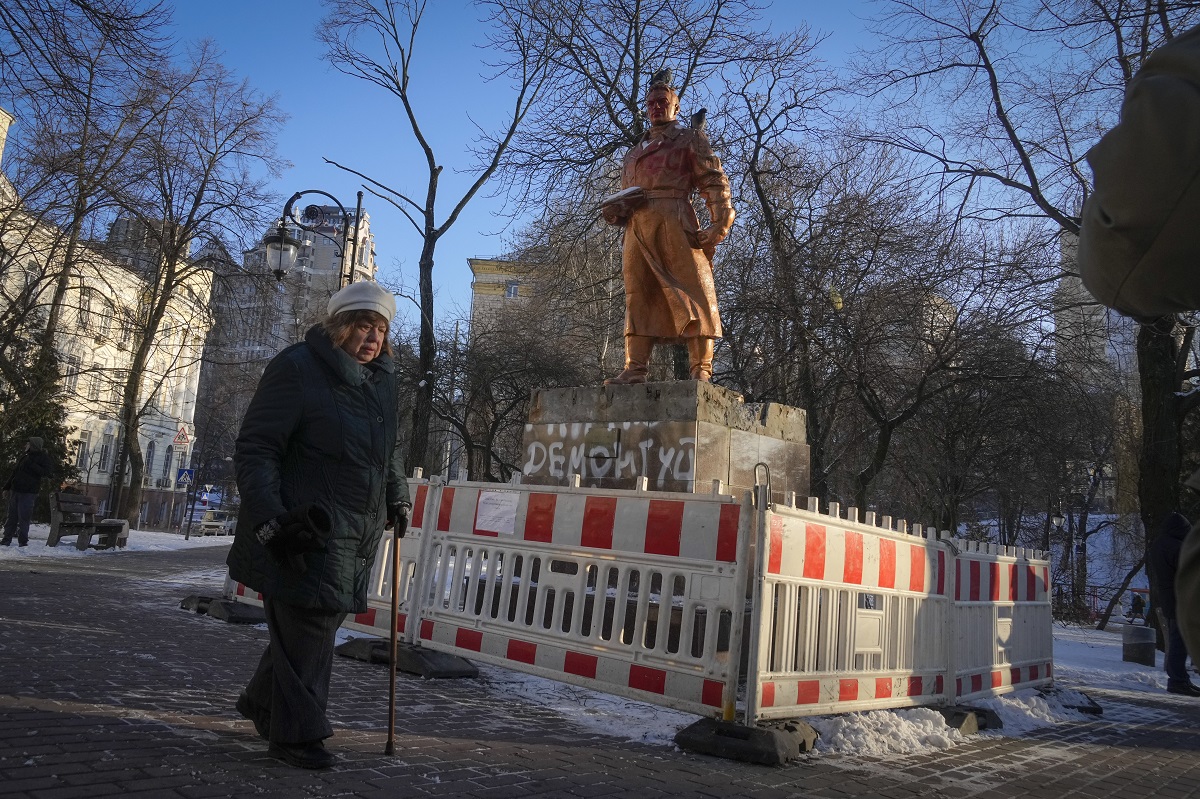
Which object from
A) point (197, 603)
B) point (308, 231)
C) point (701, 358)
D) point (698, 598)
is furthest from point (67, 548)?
point (698, 598)

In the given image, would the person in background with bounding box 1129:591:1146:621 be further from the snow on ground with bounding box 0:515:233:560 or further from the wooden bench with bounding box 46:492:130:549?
the wooden bench with bounding box 46:492:130:549

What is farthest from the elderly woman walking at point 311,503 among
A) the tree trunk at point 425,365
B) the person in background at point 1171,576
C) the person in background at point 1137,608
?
the person in background at point 1137,608

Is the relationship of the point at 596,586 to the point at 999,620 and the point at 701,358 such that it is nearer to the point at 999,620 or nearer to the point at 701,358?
the point at 701,358

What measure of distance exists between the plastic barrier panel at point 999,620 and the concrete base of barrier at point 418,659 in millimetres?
3635

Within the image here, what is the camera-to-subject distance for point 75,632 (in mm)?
6664

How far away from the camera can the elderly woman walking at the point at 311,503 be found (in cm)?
360

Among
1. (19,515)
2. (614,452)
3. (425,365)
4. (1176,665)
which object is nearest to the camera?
(614,452)

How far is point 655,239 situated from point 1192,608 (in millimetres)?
7419

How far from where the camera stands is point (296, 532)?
3.51 metres

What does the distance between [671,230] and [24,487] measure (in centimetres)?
1400

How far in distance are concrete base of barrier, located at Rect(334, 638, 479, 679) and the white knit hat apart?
113 inches

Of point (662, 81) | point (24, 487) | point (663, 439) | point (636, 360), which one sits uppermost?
point (662, 81)

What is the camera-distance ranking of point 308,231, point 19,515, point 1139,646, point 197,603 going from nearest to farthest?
point 197,603, point 1139,646, point 19,515, point 308,231

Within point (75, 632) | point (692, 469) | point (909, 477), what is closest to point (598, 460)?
point (692, 469)
